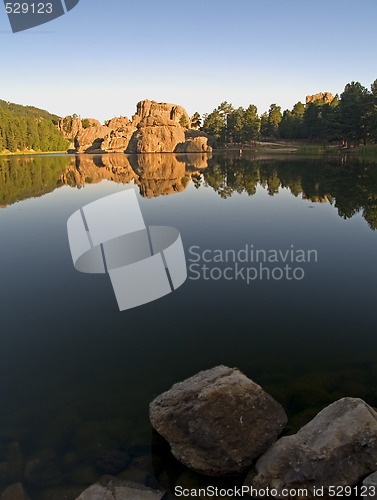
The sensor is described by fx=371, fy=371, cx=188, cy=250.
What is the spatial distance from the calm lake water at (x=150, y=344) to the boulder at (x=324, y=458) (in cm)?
111

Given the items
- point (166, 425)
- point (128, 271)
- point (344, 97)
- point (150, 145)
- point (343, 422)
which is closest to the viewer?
point (343, 422)

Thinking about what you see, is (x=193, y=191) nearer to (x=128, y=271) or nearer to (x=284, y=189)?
(x=284, y=189)

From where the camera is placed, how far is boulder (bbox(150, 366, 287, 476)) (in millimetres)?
6035

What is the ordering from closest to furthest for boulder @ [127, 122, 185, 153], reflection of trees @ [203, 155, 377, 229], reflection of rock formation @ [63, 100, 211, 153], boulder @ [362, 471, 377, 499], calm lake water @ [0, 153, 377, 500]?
boulder @ [362, 471, 377, 499], calm lake water @ [0, 153, 377, 500], reflection of trees @ [203, 155, 377, 229], boulder @ [127, 122, 185, 153], reflection of rock formation @ [63, 100, 211, 153]

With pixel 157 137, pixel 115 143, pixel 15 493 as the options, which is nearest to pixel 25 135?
pixel 115 143

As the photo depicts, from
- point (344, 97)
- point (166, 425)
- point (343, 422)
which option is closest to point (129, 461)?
point (166, 425)

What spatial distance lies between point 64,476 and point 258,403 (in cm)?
343

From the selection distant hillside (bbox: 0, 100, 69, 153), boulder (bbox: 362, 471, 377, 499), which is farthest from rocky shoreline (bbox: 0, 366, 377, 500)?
distant hillside (bbox: 0, 100, 69, 153)

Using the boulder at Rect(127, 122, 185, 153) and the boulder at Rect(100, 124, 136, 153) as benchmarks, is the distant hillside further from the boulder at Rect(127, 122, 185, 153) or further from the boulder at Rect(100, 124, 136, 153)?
the boulder at Rect(127, 122, 185, 153)

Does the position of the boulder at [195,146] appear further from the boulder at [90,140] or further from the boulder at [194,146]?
the boulder at [90,140]

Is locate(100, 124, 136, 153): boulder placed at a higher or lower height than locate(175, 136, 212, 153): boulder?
higher

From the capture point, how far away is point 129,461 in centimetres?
631

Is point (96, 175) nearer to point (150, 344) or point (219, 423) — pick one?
point (150, 344)

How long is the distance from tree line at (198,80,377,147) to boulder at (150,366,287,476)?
81.0 m
